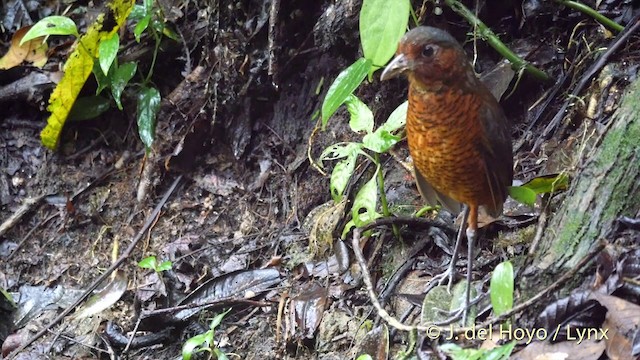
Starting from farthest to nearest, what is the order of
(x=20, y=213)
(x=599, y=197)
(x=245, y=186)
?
(x=20, y=213), (x=245, y=186), (x=599, y=197)

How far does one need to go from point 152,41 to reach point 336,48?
1.35 metres

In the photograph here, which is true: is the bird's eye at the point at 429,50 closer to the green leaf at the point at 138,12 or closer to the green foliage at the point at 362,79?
the green foliage at the point at 362,79

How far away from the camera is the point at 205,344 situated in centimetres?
330

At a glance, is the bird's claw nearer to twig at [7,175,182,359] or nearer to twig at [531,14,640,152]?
twig at [531,14,640,152]

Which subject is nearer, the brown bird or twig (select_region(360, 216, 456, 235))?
the brown bird

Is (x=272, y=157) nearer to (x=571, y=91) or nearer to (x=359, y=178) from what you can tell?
(x=359, y=178)

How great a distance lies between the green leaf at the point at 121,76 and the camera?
4.30m

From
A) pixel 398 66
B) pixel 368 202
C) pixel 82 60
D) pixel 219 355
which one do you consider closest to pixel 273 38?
pixel 82 60

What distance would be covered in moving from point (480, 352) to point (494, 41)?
198cm

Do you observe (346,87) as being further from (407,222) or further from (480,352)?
(480,352)

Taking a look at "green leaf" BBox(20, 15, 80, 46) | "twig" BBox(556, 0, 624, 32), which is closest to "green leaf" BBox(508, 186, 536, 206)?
"twig" BBox(556, 0, 624, 32)

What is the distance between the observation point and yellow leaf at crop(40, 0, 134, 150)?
4.23 m

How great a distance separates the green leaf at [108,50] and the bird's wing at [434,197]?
206 cm

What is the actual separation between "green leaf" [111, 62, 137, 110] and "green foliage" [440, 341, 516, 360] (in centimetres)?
285
